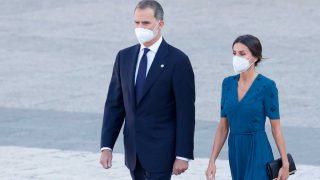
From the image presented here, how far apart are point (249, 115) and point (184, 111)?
0.45 m

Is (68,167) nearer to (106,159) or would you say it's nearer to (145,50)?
(106,159)

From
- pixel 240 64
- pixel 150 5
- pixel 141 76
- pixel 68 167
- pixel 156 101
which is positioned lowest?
pixel 68 167

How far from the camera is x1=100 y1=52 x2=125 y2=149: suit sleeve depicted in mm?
7215

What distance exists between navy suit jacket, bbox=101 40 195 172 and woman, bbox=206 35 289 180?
29 centimetres

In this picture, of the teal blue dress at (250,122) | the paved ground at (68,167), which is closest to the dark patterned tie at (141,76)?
the teal blue dress at (250,122)

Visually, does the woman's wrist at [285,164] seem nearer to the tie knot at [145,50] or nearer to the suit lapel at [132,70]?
the suit lapel at [132,70]

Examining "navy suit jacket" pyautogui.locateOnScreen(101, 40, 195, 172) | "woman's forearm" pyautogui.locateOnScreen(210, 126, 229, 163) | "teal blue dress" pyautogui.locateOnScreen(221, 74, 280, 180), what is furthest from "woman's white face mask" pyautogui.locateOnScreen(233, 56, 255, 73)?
"woman's forearm" pyautogui.locateOnScreen(210, 126, 229, 163)

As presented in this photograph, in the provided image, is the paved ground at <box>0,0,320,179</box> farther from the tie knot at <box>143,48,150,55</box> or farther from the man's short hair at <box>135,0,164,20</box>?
the man's short hair at <box>135,0,164,20</box>

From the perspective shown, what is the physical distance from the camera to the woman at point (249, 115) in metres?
7.07

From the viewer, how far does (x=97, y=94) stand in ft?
46.7

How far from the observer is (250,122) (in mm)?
7086

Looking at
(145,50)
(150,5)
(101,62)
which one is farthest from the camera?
A: (101,62)

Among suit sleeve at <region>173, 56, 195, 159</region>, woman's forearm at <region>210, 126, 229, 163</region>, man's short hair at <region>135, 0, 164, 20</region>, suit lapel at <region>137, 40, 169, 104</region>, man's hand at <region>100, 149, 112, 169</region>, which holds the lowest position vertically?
man's hand at <region>100, 149, 112, 169</region>

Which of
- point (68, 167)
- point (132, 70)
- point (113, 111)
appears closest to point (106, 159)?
point (113, 111)
